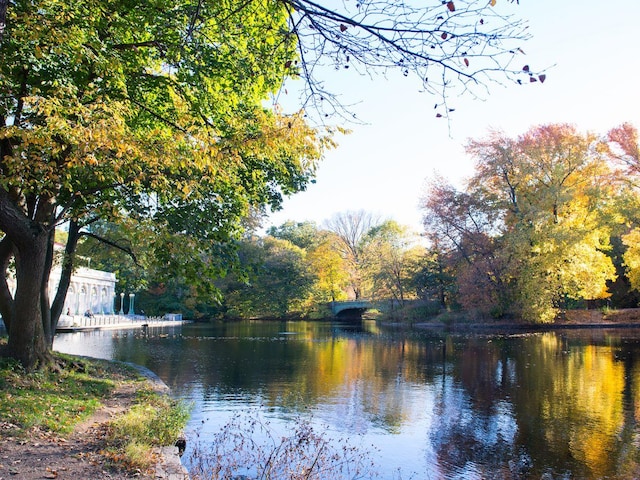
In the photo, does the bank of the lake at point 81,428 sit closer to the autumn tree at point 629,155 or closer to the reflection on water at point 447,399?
the reflection on water at point 447,399

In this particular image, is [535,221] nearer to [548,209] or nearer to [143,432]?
[548,209]

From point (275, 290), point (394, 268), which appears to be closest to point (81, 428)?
point (394, 268)

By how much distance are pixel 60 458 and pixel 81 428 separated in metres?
1.49

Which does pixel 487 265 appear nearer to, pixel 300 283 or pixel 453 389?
pixel 453 389

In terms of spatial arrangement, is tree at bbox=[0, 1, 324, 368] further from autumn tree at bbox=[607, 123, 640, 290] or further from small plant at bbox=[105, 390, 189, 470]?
autumn tree at bbox=[607, 123, 640, 290]

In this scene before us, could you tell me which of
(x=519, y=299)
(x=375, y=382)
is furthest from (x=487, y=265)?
(x=375, y=382)

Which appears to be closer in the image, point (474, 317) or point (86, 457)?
point (86, 457)

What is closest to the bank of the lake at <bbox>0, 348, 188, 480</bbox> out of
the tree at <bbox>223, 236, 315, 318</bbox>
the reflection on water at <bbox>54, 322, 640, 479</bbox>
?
the reflection on water at <bbox>54, 322, 640, 479</bbox>

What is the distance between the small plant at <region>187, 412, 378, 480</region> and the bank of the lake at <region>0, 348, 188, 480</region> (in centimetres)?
65

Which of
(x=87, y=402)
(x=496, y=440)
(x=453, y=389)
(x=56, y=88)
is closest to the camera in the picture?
(x=56, y=88)

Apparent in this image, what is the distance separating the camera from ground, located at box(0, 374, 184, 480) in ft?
18.0

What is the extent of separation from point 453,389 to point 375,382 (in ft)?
7.78

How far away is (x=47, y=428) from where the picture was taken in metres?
7.05

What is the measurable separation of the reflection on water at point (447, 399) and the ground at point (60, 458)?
10.6 ft
